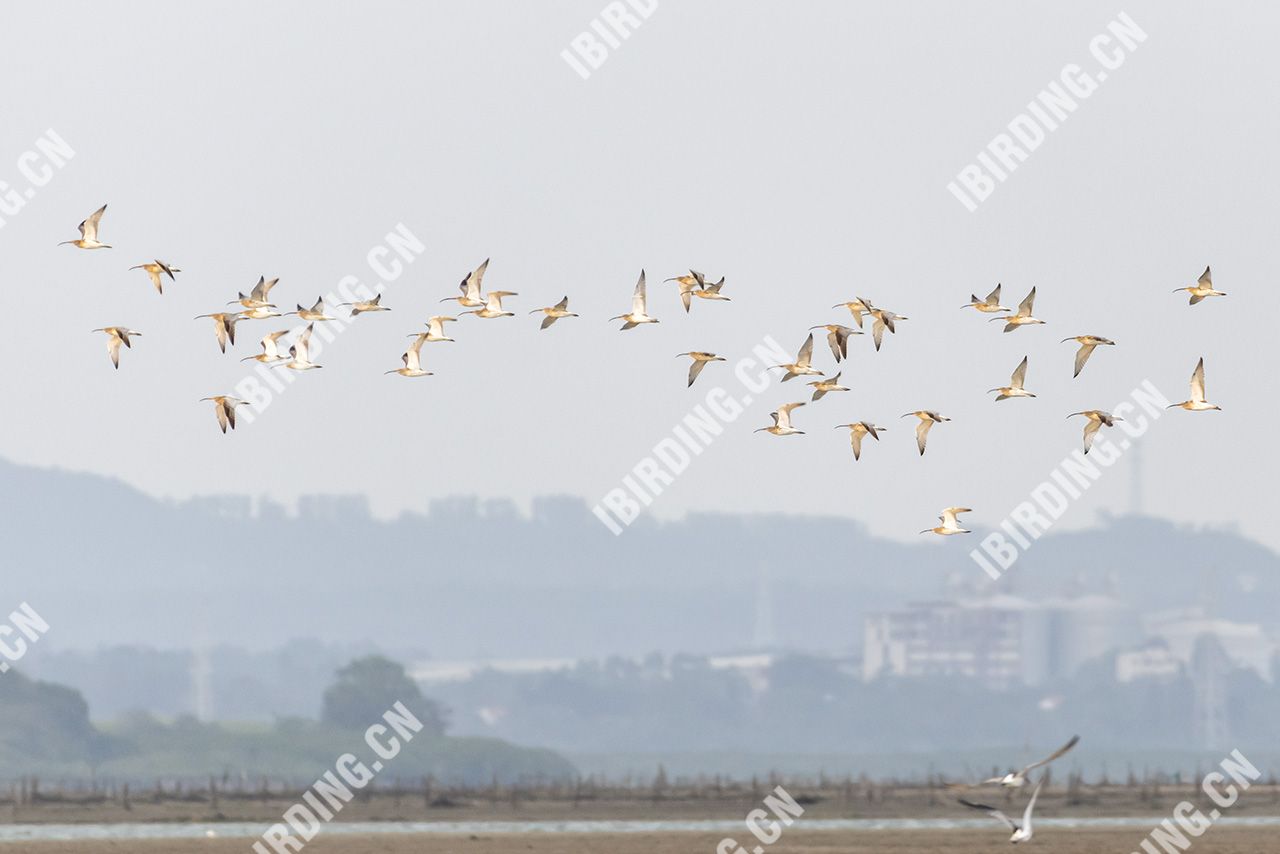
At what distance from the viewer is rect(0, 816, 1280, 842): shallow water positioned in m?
74.2

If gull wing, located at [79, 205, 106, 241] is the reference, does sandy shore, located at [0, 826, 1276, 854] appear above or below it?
below

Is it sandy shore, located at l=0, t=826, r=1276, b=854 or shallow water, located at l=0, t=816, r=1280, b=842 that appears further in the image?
shallow water, located at l=0, t=816, r=1280, b=842

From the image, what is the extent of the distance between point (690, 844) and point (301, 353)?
1885cm

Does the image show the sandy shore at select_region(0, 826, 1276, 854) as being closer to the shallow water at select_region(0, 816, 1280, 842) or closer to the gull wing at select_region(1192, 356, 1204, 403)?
the shallow water at select_region(0, 816, 1280, 842)

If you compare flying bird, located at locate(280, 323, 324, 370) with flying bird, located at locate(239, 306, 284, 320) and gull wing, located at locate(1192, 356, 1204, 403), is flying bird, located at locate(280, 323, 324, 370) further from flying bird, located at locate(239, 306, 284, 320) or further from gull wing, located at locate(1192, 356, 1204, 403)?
gull wing, located at locate(1192, 356, 1204, 403)

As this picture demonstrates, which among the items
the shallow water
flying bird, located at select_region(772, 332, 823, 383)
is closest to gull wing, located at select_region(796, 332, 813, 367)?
flying bird, located at select_region(772, 332, 823, 383)

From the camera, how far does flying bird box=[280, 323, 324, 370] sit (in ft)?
191

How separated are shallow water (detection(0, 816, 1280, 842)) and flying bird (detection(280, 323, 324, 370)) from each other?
1871 cm

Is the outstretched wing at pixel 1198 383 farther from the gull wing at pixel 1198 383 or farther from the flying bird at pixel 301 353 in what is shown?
the flying bird at pixel 301 353

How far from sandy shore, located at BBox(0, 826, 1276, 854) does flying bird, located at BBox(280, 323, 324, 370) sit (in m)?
14.3

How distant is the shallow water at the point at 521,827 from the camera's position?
7425 cm

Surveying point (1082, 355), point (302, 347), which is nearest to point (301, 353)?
point (302, 347)

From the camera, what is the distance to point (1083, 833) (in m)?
70.8

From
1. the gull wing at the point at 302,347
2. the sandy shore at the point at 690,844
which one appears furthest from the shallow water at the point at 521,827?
the gull wing at the point at 302,347
